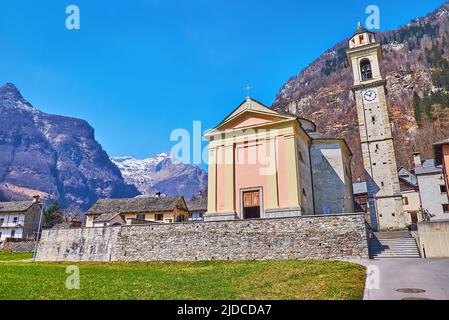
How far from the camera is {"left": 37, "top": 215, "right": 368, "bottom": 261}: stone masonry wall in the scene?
61.0 ft

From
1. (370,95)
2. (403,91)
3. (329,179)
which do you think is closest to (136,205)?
(329,179)

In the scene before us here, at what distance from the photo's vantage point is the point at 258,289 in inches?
404

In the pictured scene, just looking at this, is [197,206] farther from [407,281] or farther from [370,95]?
[407,281]

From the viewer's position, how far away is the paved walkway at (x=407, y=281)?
8823 mm

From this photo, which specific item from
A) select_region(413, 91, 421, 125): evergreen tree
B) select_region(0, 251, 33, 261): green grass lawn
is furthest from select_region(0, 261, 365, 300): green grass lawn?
select_region(413, 91, 421, 125): evergreen tree

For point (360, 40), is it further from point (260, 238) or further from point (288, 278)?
point (288, 278)

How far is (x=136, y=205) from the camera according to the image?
52.1m

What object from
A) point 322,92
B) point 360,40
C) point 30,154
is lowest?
point 360,40

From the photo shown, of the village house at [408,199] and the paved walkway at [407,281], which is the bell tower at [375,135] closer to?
the village house at [408,199]

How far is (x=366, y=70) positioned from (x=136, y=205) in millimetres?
39270

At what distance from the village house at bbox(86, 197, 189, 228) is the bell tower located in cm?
2869

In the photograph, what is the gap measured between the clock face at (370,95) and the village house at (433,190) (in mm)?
16638
